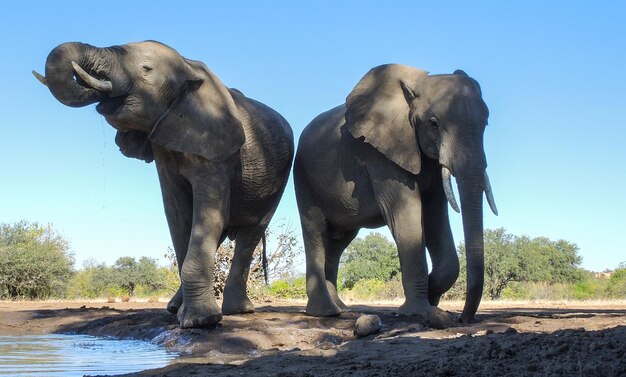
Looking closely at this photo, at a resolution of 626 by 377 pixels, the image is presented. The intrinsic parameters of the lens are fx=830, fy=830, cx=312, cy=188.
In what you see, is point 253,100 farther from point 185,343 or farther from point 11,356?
point 11,356

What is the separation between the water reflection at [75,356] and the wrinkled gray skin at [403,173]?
2.66m

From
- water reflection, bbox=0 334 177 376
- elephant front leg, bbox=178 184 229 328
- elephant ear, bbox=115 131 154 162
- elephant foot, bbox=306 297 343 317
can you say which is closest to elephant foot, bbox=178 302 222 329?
elephant front leg, bbox=178 184 229 328

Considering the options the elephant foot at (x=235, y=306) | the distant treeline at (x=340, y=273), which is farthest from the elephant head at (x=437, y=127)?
the distant treeline at (x=340, y=273)

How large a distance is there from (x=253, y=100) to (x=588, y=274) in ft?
118

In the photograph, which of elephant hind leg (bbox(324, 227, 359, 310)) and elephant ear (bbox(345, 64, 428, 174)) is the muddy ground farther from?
elephant ear (bbox(345, 64, 428, 174))

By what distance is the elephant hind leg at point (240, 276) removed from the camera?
10.7 metres

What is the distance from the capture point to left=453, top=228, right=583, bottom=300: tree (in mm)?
36844

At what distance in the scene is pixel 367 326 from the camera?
8.54 meters

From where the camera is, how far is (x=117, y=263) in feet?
173

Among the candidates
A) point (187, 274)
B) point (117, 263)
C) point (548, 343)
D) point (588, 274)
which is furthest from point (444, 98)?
point (117, 263)

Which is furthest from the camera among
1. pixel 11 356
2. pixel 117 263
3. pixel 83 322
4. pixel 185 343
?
pixel 117 263

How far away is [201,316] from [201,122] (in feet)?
7.05

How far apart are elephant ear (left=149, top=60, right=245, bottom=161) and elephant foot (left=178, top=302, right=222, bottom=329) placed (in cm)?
165

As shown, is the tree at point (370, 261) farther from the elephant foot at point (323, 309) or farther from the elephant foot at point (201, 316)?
the elephant foot at point (201, 316)
